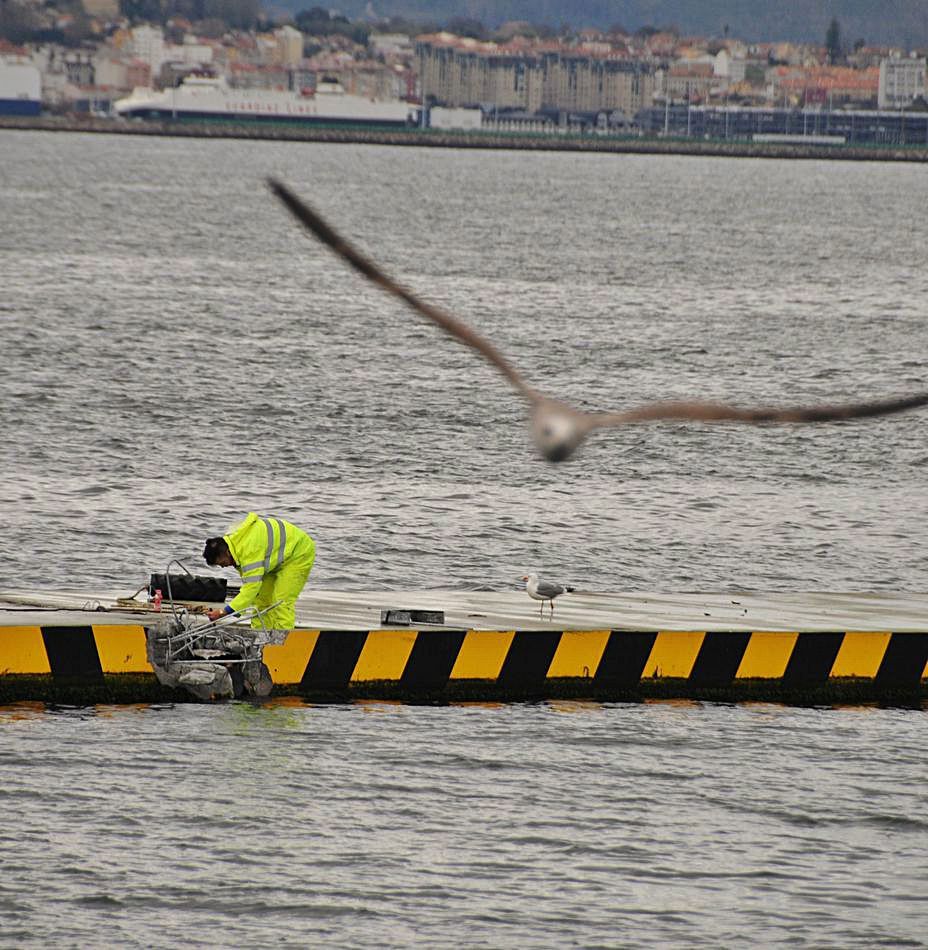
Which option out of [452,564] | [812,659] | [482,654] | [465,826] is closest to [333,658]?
[482,654]

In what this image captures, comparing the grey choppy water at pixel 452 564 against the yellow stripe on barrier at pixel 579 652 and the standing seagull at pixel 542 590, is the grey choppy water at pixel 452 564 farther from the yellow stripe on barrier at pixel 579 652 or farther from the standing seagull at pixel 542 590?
the standing seagull at pixel 542 590

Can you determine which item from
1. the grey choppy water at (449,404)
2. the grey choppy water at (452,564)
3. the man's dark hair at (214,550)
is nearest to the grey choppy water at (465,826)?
the grey choppy water at (452,564)

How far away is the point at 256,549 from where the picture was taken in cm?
1609

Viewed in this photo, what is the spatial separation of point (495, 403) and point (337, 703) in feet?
83.7

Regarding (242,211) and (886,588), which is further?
(242,211)

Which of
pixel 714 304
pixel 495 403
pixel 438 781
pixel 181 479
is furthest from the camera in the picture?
pixel 714 304

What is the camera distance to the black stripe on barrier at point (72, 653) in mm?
16734

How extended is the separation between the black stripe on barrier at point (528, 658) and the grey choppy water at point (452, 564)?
30 centimetres

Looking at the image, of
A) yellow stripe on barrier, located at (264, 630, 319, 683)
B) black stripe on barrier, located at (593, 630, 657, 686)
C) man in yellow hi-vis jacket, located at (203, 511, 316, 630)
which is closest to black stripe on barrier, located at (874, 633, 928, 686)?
black stripe on barrier, located at (593, 630, 657, 686)

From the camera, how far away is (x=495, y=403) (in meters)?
42.7

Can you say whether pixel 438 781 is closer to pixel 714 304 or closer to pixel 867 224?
pixel 714 304

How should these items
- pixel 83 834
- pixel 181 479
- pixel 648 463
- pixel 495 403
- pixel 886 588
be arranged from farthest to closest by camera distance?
pixel 495 403, pixel 648 463, pixel 181 479, pixel 886 588, pixel 83 834

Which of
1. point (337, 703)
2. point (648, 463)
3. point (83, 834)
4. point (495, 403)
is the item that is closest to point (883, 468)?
point (648, 463)

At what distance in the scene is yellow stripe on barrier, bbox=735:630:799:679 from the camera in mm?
17828
